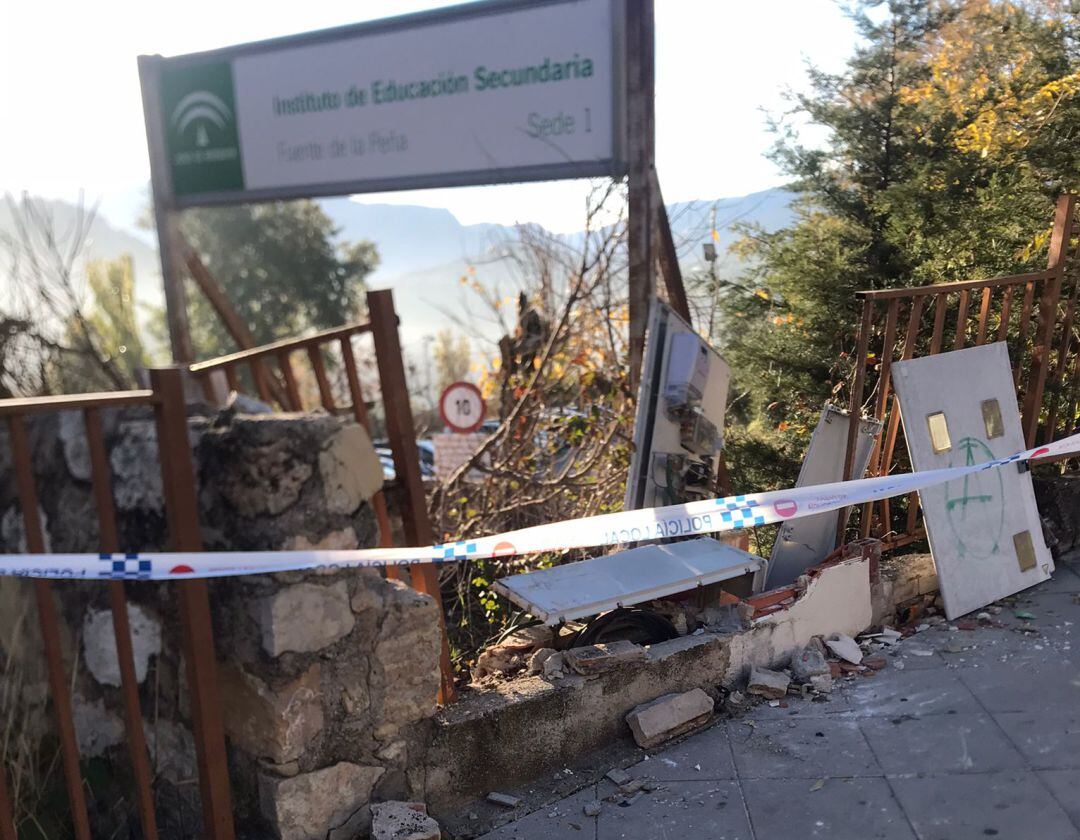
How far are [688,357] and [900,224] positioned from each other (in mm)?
2771

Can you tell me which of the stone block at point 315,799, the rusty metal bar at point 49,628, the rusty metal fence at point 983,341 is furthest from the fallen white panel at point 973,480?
the rusty metal bar at point 49,628

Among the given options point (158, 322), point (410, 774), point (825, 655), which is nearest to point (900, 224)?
point (825, 655)

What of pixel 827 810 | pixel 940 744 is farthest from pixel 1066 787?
pixel 827 810

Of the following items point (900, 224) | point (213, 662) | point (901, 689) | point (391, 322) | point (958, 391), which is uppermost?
point (900, 224)

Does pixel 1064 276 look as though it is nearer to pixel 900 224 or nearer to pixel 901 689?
pixel 900 224

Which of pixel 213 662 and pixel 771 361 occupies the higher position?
pixel 771 361

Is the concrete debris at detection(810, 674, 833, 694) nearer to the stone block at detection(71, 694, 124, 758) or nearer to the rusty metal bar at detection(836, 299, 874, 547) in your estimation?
the rusty metal bar at detection(836, 299, 874, 547)

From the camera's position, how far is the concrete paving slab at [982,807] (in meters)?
2.77

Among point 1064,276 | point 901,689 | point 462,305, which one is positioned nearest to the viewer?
point 901,689

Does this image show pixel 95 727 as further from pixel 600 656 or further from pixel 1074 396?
pixel 1074 396

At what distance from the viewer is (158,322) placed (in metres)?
29.3

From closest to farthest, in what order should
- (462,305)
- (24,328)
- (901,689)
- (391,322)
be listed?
1. (391,322)
2. (901,689)
3. (24,328)
4. (462,305)

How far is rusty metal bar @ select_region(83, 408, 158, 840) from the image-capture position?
2.45m

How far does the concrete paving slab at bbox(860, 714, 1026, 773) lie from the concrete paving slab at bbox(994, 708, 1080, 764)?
4cm
